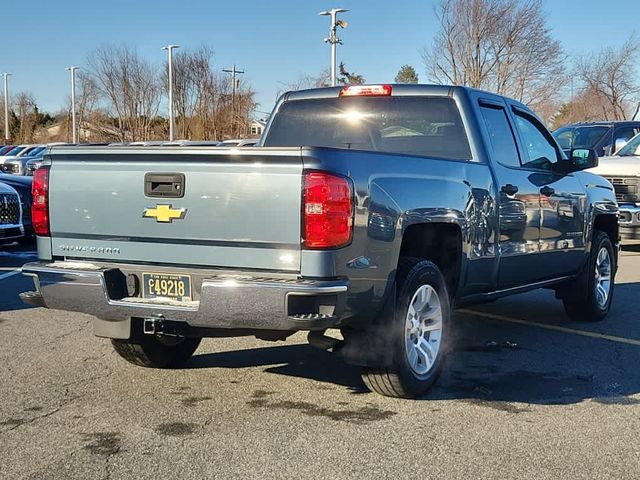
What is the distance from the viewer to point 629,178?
12.9 meters

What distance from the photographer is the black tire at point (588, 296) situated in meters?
7.39

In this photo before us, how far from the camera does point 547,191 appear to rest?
6496mm

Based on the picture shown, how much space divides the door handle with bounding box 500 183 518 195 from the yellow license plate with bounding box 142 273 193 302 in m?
2.55

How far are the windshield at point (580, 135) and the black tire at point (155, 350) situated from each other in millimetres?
11685

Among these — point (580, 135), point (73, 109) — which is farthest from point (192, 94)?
point (580, 135)

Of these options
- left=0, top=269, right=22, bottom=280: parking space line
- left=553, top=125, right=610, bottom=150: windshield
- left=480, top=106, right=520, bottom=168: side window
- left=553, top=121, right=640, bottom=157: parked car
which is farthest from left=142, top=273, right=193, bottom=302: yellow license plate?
left=553, top=125, right=610, bottom=150: windshield

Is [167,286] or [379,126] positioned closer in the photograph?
[167,286]

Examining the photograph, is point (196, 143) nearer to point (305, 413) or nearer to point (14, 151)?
point (305, 413)

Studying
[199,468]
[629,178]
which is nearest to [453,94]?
[199,468]

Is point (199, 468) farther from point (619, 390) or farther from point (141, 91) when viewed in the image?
point (141, 91)

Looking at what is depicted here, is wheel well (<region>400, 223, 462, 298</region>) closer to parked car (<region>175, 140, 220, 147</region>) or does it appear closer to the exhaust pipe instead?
the exhaust pipe

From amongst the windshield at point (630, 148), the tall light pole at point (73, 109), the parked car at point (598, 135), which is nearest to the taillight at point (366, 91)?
the windshield at point (630, 148)

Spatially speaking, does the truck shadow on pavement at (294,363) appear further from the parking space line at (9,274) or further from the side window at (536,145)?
the parking space line at (9,274)

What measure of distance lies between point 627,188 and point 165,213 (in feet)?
33.9
